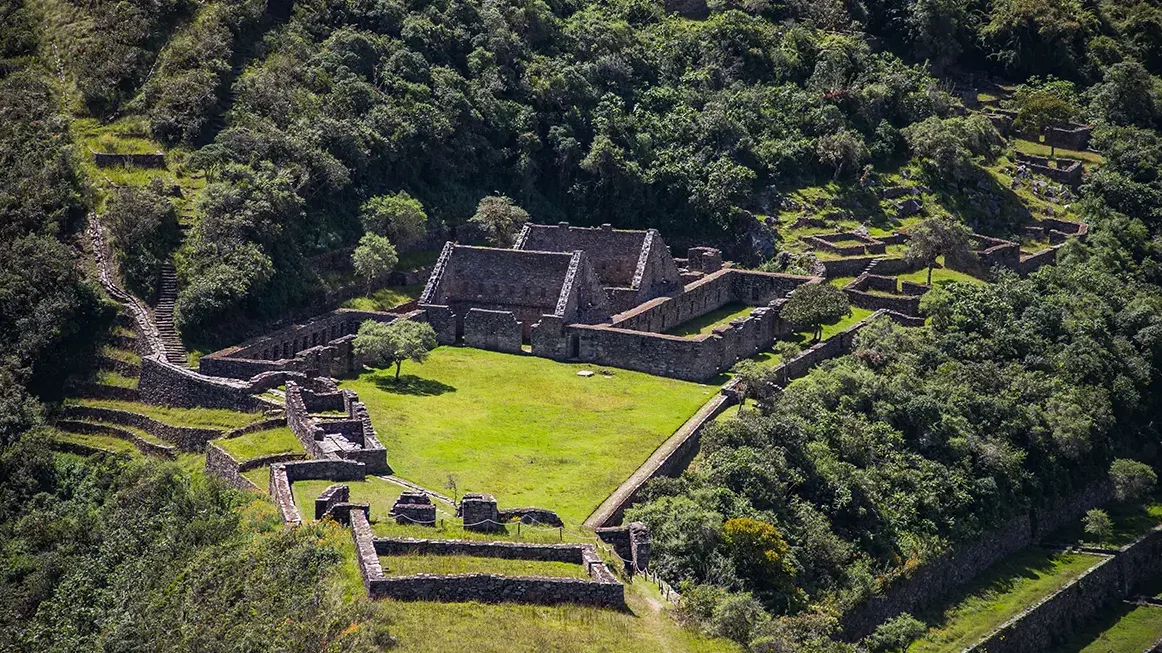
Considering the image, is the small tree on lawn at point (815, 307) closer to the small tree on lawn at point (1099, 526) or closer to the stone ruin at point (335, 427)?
the small tree on lawn at point (1099, 526)

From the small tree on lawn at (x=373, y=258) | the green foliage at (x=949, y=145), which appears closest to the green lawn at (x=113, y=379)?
the small tree on lawn at (x=373, y=258)

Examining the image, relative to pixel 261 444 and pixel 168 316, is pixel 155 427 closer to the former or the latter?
pixel 261 444

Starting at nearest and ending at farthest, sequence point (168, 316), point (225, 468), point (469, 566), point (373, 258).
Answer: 1. point (469, 566)
2. point (225, 468)
3. point (168, 316)
4. point (373, 258)

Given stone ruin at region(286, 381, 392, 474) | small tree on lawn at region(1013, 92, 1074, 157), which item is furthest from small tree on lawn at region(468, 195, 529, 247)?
small tree on lawn at region(1013, 92, 1074, 157)

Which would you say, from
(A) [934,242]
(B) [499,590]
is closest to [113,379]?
(B) [499,590]

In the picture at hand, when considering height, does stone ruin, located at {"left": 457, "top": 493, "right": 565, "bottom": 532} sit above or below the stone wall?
below

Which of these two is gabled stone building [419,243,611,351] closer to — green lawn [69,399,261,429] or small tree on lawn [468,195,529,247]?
small tree on lawn [468,195,529,247]
